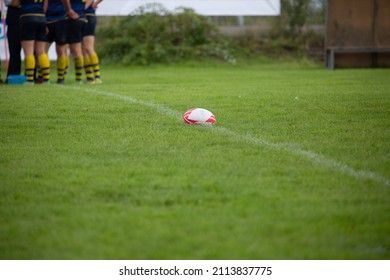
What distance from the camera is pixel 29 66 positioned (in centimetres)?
1290

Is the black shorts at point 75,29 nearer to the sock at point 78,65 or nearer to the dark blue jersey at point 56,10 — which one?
the dark blue jersey at point 56,10

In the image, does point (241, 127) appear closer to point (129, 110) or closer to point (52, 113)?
point (129, 110)

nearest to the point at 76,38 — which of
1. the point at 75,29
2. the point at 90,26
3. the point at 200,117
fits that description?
the point at 75,29

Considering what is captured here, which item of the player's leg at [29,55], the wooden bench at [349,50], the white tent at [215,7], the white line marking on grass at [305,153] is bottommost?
the wooden bench at [349,50]

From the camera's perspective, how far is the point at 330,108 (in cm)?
871

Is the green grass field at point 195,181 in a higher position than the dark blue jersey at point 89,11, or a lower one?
lower

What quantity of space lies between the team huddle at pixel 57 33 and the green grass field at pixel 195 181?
3774 mm

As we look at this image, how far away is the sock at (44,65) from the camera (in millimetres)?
12930

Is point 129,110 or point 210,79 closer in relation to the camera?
Answer: point 129,110

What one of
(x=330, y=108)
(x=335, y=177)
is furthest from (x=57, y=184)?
(x=330, y=108)

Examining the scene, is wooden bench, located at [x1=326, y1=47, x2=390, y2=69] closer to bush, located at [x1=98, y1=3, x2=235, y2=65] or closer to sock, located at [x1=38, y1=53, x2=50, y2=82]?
bush, located at [x1=98, y1=3, x2=235, y2=65]

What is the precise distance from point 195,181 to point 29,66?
8939 mm

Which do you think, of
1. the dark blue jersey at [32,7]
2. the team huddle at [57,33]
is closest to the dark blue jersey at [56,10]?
the team huddle at [57,33]

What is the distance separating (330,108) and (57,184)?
4891 mm
